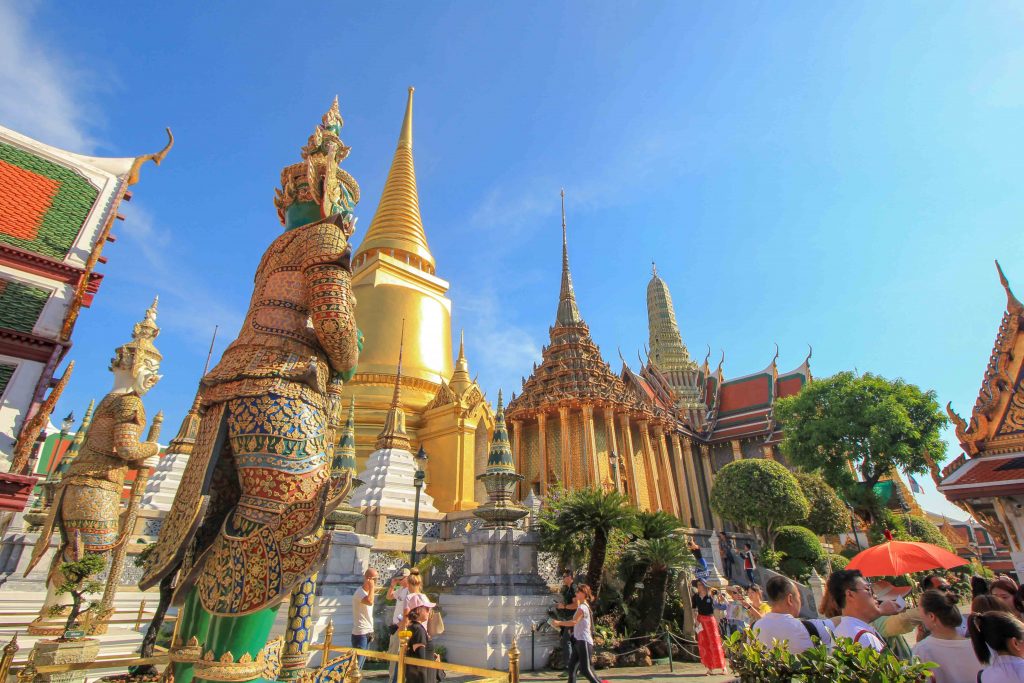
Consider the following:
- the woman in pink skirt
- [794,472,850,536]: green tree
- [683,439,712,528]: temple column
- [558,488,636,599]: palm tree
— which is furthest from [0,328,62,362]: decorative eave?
[683,439,712,528]: temple column

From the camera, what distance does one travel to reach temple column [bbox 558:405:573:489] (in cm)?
2125

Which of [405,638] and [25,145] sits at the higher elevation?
[25,145]

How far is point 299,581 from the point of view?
2467 mm

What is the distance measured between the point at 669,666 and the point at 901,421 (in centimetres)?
1550

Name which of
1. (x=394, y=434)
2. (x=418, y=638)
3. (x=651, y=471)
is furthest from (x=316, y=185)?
(x=651, y=471)

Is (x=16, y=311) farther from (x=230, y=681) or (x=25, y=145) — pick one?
(x=230, y=681)

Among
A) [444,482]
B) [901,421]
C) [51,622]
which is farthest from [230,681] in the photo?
[901,421]

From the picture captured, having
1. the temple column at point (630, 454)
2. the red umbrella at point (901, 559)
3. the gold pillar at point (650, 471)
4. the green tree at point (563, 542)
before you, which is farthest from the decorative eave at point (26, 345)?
the gold pillar at point (650, 471)

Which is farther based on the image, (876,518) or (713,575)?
(876,518)

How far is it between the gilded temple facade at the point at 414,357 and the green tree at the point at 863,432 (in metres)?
12.3

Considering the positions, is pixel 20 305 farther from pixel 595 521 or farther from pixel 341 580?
pixel 595 521

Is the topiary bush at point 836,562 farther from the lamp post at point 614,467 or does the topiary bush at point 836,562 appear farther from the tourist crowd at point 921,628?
the tourist crowd at point 921,628

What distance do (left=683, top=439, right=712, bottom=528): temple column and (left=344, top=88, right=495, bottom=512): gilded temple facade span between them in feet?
47.0

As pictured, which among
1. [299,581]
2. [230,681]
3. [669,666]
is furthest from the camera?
[669,666]
